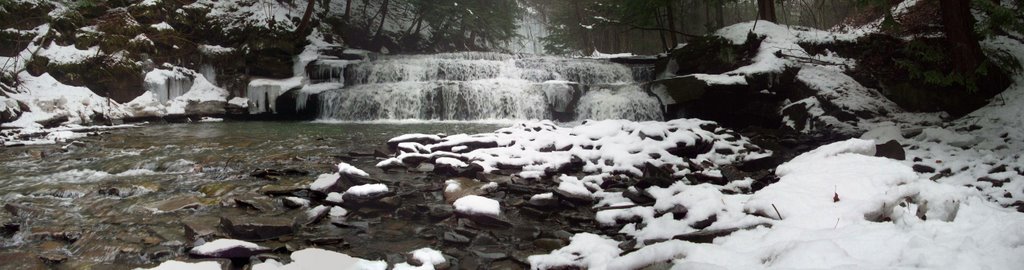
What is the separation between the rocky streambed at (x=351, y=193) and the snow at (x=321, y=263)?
13cm

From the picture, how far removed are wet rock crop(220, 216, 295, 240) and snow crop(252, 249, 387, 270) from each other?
20.2 inches

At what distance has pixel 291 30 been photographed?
18.8 meters

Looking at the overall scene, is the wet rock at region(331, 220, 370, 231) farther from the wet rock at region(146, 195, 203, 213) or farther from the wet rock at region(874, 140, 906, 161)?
the wet rock at region(874, 140, 906, 161)

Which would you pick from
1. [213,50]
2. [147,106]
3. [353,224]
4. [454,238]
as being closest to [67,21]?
[147,106]

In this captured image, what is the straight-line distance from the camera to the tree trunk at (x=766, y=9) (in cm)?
1535

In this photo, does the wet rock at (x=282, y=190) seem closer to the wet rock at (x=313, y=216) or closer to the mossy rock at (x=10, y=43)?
the wet rock at (x=313, y=216)

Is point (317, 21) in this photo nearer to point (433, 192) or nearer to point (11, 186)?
point (11, 186)

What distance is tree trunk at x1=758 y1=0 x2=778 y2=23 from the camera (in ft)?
50.4

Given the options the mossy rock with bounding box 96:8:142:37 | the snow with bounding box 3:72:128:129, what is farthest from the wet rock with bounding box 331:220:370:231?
the mossy rock with bounding box 96:8:142:37

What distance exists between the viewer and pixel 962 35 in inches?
321

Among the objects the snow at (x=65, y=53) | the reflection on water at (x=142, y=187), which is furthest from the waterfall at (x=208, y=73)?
the reflection on water at (x=142, y=187)

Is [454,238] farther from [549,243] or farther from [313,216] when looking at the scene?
[313,216]

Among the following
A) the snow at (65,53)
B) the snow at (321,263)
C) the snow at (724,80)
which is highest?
the snow at (65,53)

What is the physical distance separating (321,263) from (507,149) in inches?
149
